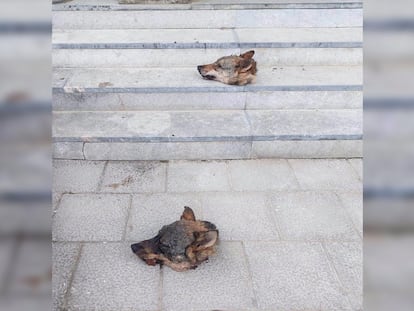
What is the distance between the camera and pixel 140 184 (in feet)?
13.4

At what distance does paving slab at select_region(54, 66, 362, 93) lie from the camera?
5.09 m

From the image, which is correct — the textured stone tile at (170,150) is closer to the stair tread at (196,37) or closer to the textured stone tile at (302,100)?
the textured stone tile at (302,100)

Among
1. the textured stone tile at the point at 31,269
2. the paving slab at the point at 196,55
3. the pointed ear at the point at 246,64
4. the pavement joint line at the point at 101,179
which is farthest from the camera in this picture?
the paving slab at the point at 196,55

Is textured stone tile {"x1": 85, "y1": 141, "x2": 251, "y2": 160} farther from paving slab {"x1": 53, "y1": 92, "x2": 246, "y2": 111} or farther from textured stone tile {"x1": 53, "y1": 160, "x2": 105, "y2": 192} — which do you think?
paving slab {"x1": 53, "y1": 92, "x2": 246, "y2": 111}

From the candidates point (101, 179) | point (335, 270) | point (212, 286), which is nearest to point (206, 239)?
point (212, 286)

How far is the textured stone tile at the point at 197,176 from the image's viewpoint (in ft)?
13.3

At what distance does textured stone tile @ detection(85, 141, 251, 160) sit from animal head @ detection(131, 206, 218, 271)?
4.98ft

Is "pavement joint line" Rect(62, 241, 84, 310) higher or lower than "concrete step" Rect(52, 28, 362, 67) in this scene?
lower

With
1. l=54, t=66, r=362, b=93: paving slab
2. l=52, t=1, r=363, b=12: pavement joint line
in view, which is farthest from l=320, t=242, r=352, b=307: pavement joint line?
l=52, t=1, r=363, b=12: pavement joint line

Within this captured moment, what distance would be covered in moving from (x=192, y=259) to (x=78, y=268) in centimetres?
72

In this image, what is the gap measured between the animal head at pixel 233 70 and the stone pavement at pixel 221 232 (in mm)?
1032

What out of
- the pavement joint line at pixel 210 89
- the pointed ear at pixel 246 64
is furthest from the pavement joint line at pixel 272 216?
the pointed ear at pixel 246 64

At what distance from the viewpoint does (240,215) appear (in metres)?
3.64

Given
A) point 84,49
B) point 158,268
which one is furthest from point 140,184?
point 84,49
